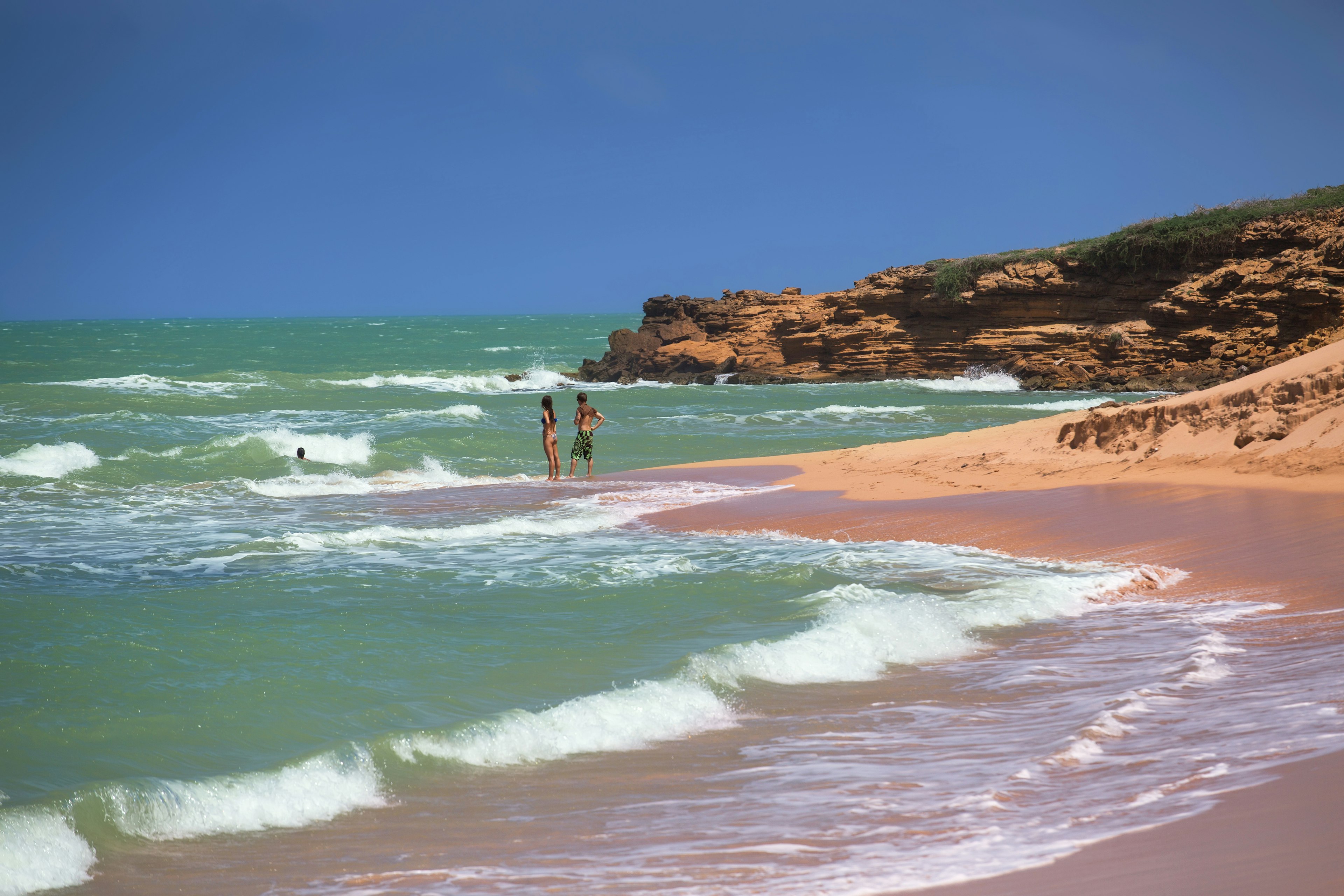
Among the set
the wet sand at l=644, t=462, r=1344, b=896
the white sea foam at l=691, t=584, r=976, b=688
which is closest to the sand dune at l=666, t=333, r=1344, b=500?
the wet sand at l=644, t=462, r=1344, b=896

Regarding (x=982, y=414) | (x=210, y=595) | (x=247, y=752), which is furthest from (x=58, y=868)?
(x=982, y=414)

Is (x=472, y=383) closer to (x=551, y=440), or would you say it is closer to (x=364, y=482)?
(x=364, y=482)

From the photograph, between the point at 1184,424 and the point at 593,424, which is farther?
the point at 593,424

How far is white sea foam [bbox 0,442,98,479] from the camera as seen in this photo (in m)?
17.7

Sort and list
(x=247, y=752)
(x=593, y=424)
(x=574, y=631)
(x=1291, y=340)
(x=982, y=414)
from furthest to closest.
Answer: (x=1291, y=340) < (x=982, y=414) < (x=593, y=424) < (x=574, y=631) < (x=247, y=752)

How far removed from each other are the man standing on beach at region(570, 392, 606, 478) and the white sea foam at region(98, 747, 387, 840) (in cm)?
1242

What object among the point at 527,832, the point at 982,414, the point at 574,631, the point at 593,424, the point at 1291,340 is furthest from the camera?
the point at 1291,340

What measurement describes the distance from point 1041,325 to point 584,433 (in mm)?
24039

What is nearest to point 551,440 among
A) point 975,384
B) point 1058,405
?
point 1058,405

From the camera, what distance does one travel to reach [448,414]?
29.8 m

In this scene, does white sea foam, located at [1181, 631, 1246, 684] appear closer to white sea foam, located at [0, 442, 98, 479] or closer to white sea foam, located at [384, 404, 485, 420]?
white sea foam, located at [0, 442, 98, 479]

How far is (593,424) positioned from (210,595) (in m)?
9.46

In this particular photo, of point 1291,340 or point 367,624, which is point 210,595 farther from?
point 1291,340

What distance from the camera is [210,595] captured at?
825 centimetres
